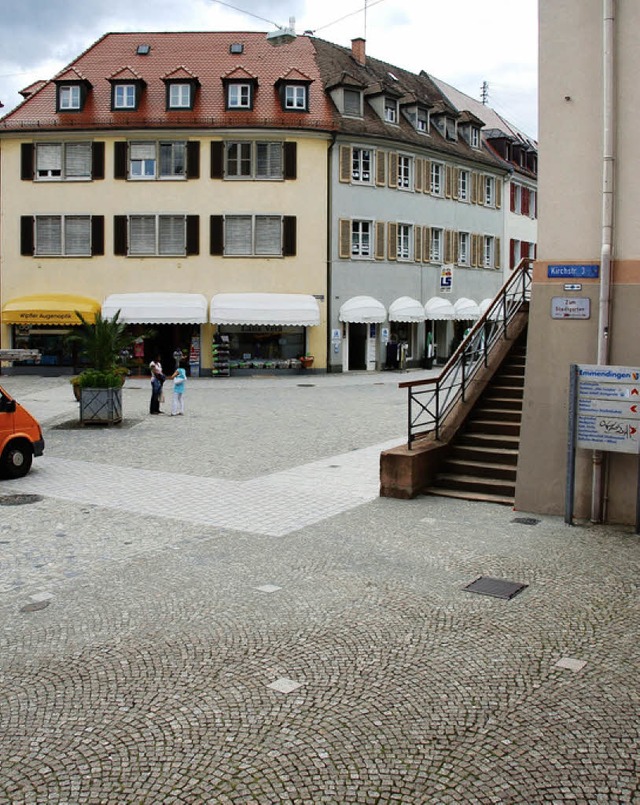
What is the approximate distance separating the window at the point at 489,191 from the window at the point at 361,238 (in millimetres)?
10252

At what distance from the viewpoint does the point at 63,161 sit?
3703 cm

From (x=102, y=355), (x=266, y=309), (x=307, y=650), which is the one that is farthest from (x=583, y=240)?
(x=266, y=309)

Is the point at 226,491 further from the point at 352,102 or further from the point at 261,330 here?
the point at 352,102

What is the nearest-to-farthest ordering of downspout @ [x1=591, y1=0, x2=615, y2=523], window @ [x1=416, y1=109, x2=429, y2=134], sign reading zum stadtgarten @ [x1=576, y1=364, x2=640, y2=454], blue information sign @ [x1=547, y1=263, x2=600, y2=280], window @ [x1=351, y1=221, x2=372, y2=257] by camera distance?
1. sign reading zum stadtgarten @ [x1=576, y1=364, x2=640, y2=454]
2. downspout @ [x1=591, y1=0, x2=615, y2=523]
3. blue information sign @ [x1=547, y1=263, x2=600, y2=280]
4. window @ [x1=351, y1=221, x2=372, y2=257]
5. window @ [x1=416, y1=109, x2=429, y2=134]

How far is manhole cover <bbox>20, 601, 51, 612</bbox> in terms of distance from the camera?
23.9 feet

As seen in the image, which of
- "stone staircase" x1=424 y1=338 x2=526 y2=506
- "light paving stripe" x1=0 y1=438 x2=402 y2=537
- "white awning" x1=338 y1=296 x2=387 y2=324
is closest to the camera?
"light paving stripe" x1=0 y1=438 x2=402 y2=537

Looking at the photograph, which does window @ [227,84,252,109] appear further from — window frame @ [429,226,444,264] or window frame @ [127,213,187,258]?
window frame @ [429,226,444,264]

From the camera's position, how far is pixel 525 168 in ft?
168

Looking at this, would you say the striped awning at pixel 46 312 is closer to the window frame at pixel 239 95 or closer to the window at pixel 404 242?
the window frame at pixel 239 95

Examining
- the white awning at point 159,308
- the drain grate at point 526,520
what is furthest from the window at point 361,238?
the drain grate at point 526,520

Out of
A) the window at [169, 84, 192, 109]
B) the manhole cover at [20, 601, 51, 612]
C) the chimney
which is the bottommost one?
the manhole cover at [20, 601, 51, 612]

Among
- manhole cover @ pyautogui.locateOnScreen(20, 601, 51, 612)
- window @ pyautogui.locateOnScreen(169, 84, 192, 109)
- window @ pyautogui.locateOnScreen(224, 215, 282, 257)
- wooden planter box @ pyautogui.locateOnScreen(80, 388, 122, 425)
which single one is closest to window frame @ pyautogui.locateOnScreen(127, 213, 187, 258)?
window @ pyautogui.locateOnScreen(224, 215, 282, 257)

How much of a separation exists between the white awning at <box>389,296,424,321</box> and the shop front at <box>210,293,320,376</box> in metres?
4.12

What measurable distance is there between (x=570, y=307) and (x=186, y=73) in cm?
3052
